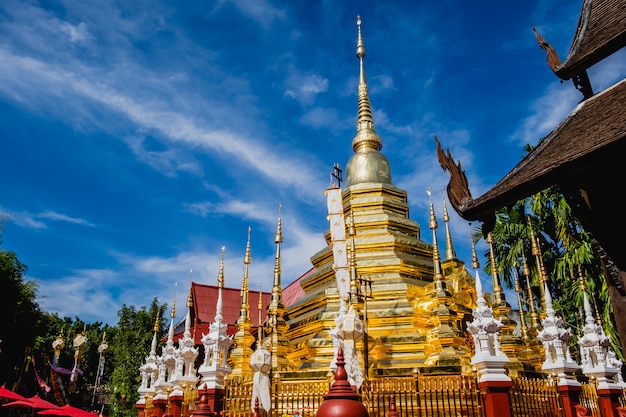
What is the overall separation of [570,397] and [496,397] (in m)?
2.63

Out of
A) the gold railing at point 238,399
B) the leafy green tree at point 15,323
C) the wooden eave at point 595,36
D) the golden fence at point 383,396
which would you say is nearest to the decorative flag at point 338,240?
the golden fence at point 383,396

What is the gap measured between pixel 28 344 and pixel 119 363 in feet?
16.5

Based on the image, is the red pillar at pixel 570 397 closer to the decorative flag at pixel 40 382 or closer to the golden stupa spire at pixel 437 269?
the golden stupa spire at pixel 437 269

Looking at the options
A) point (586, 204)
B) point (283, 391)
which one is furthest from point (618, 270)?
point (283, 391)

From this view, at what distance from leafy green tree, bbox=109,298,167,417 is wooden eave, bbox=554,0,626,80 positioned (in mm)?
21583

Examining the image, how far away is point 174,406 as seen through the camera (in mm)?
13234

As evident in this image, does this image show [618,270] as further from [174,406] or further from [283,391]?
[174,406]

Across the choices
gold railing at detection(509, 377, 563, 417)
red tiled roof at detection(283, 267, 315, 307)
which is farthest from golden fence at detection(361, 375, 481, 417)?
red tiled roof at detection(283, 267, 315, 307)

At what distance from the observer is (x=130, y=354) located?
27.3 m

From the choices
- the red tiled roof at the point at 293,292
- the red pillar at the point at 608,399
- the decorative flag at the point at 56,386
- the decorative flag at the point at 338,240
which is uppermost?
the red tiled roof at the point at 293,292

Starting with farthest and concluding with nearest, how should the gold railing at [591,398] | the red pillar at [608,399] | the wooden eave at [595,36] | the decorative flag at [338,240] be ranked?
the decorative flag at [338,240], the red pillar at [608,399], the gold railing at [591,398], the wooden eave at [595,36]

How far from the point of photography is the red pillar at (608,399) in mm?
12279

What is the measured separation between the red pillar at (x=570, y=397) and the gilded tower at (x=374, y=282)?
3.25 metres

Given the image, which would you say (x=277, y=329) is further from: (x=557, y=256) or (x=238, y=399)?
(x=557, y=256)
